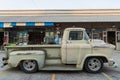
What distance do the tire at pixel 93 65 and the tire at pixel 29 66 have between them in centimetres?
238

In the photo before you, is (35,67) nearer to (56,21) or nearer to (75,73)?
(75,73)

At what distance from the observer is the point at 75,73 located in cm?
990

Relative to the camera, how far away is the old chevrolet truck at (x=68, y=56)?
980cm

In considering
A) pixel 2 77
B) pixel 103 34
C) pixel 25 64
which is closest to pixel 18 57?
pixel 25 64

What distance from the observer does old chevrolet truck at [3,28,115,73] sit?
9.80 meters

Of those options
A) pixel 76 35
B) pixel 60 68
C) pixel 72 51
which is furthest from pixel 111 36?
pixel 60 68

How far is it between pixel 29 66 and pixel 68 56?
6.24ft

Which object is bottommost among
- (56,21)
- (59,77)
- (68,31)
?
(59,77)

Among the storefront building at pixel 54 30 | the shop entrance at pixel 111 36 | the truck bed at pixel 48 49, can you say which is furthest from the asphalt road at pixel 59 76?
the shop entrance at pixel 111 36

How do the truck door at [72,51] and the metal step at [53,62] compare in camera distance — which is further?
the metal step at [53,62]

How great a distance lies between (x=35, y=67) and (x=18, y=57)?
0.92 meters

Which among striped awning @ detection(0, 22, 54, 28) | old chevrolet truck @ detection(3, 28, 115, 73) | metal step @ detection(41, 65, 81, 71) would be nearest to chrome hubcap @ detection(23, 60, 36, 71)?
old chevrolet truck @ detection(3, 28, 115, 73)

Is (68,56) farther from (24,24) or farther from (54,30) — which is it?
(54,30)

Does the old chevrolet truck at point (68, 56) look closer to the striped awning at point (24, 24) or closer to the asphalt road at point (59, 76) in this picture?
the asphalt road at point (59, 76)
